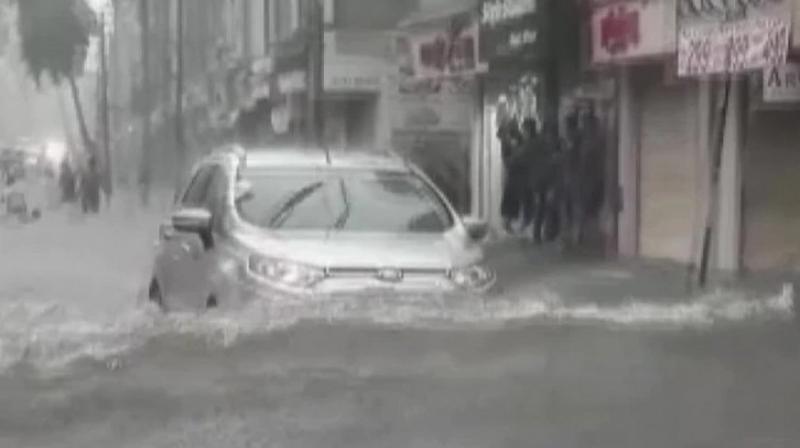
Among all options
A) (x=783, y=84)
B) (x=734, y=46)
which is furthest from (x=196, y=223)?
(x=783, y=84)

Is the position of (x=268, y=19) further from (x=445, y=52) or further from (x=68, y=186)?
(x=445, y=52)

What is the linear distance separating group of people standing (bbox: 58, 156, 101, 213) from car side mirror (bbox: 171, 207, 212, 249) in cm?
3511

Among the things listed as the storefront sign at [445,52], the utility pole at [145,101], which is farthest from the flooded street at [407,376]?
the utility pole at [145,101]

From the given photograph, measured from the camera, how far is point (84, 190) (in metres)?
49.3

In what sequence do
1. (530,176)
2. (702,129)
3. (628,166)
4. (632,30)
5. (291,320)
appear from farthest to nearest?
(530,176), (628,166), (632,30), (702,129), (291,320)

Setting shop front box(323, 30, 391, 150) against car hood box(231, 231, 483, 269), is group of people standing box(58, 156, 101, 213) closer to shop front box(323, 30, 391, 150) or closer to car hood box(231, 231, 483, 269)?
shop front box(323, 30, 391, 150)

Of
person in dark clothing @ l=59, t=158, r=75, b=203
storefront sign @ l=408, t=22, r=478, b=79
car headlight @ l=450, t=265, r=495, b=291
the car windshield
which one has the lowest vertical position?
person in dark clothing @ l=59, t=158, r=75, b=203

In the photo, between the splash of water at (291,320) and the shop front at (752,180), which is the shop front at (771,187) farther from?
the splash of water at (291,320)

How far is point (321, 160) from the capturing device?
13812 mm

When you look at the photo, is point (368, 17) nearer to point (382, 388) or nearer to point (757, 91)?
point (757, 91)

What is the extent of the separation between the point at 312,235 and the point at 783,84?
815cm

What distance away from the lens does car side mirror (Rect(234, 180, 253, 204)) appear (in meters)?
13.2

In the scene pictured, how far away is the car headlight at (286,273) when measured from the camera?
1193 cm

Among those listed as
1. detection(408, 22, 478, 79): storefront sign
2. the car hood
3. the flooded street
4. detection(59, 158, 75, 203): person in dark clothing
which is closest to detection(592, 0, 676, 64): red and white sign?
detection(408, 22, 478, 79): storefront sign
